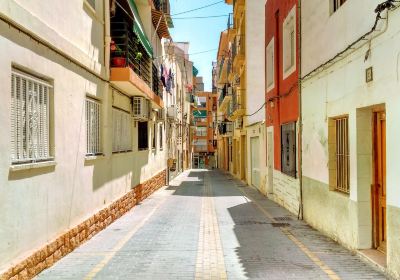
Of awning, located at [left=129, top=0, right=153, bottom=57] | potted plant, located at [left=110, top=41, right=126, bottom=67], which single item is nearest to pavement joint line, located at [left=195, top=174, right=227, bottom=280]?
potted plant, located at [left=110, top=41, right=126, bottom=67]

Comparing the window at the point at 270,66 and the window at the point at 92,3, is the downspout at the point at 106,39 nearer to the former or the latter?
the window at the point at 92,3

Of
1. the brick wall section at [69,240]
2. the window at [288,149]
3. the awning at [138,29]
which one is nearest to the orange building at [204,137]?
the awning at [138,29]

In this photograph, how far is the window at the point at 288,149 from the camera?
43.1 feet

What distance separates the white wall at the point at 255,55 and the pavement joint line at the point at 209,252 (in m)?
13.6

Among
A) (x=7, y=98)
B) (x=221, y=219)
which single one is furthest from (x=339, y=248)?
(x=7, y=98)

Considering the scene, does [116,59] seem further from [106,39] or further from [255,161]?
[255,161]

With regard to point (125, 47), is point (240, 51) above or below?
above

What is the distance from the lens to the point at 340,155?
9109 mm

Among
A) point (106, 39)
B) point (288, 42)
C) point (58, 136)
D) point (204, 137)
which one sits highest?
point (288, 42)

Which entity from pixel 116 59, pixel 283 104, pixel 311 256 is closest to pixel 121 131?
pixel 116 59

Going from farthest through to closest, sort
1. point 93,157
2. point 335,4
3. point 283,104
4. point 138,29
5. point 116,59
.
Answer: point 283,104
point 138,29
point 116,59
point 93,157
point 335,4

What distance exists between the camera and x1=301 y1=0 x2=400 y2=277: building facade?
248 inches

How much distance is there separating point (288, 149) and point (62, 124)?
26.3 feet

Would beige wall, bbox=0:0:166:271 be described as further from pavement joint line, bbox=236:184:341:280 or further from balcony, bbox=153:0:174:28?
balcony, bbox=153:0:174:28
